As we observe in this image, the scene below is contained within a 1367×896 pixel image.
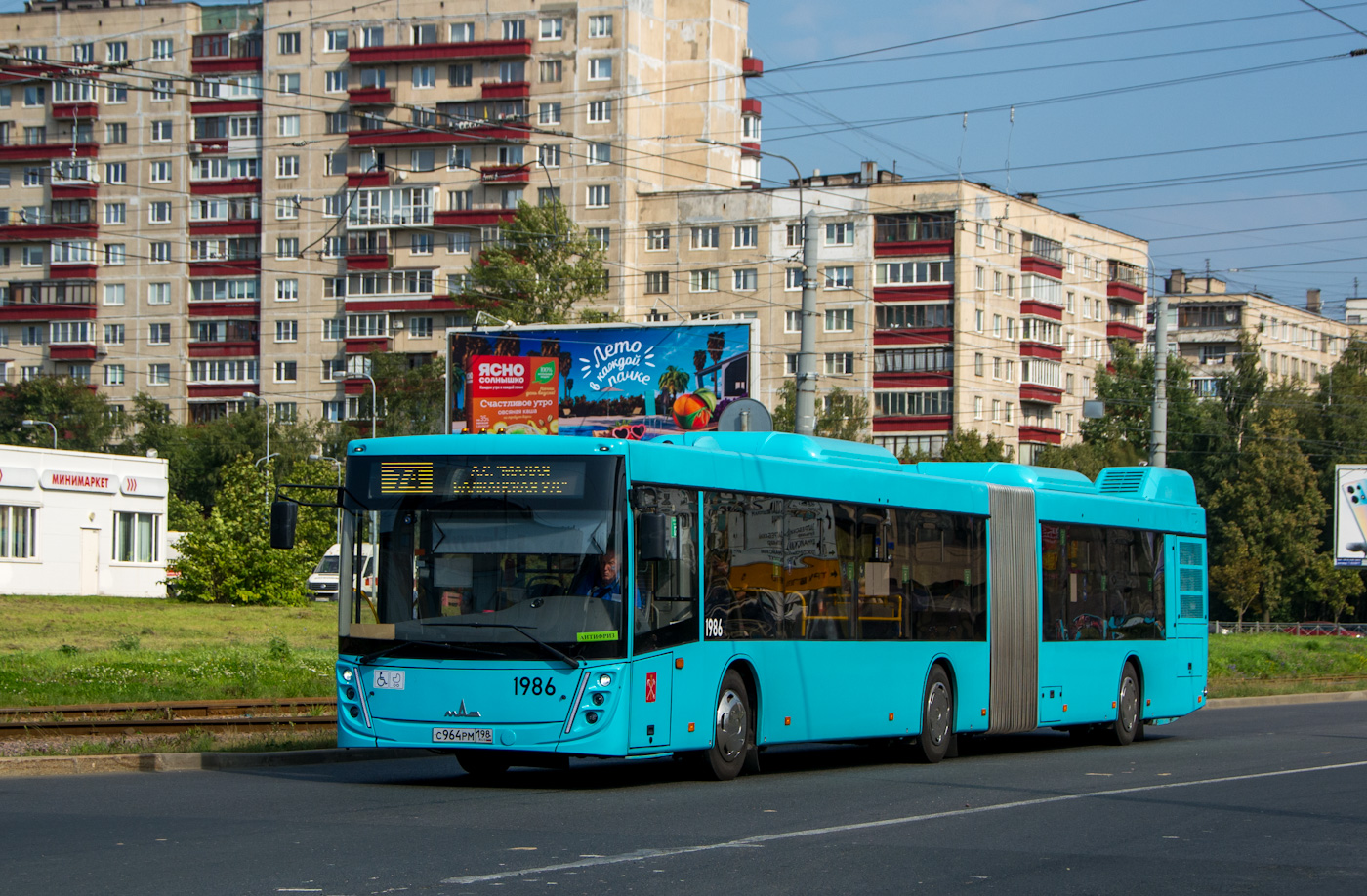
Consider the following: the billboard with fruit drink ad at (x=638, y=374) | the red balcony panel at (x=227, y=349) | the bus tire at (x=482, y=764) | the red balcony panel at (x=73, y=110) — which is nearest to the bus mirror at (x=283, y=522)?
the bus tire at (x=482, y=764)

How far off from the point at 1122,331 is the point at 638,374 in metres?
75.8

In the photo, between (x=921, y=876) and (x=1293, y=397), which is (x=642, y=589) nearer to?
(x=921, y=876)

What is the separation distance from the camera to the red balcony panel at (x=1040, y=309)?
322 feet

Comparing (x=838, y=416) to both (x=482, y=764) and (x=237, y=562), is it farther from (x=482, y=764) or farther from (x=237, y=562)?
(x=482, y=764)

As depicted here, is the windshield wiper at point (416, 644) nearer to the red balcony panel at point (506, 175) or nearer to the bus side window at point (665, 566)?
the bus side window at point (665, 566)

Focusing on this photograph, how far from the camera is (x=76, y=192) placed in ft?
349

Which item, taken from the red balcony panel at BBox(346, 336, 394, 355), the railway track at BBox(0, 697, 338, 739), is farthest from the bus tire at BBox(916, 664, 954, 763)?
the red balcony panel at BBox(346, 336, 394, 355)

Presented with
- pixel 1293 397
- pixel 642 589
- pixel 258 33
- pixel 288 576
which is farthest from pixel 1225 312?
pixel 642 589

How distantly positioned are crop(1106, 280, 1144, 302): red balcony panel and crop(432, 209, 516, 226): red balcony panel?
118ft

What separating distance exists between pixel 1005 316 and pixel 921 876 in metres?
89.6

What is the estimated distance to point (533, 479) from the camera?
45.5 ft

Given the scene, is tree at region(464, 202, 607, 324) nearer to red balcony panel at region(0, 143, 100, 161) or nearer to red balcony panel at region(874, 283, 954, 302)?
red balcony panel at region(874, 283, 954, 302)

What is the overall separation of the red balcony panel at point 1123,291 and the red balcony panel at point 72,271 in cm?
6048

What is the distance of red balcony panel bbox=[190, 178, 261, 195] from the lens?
103 metres
